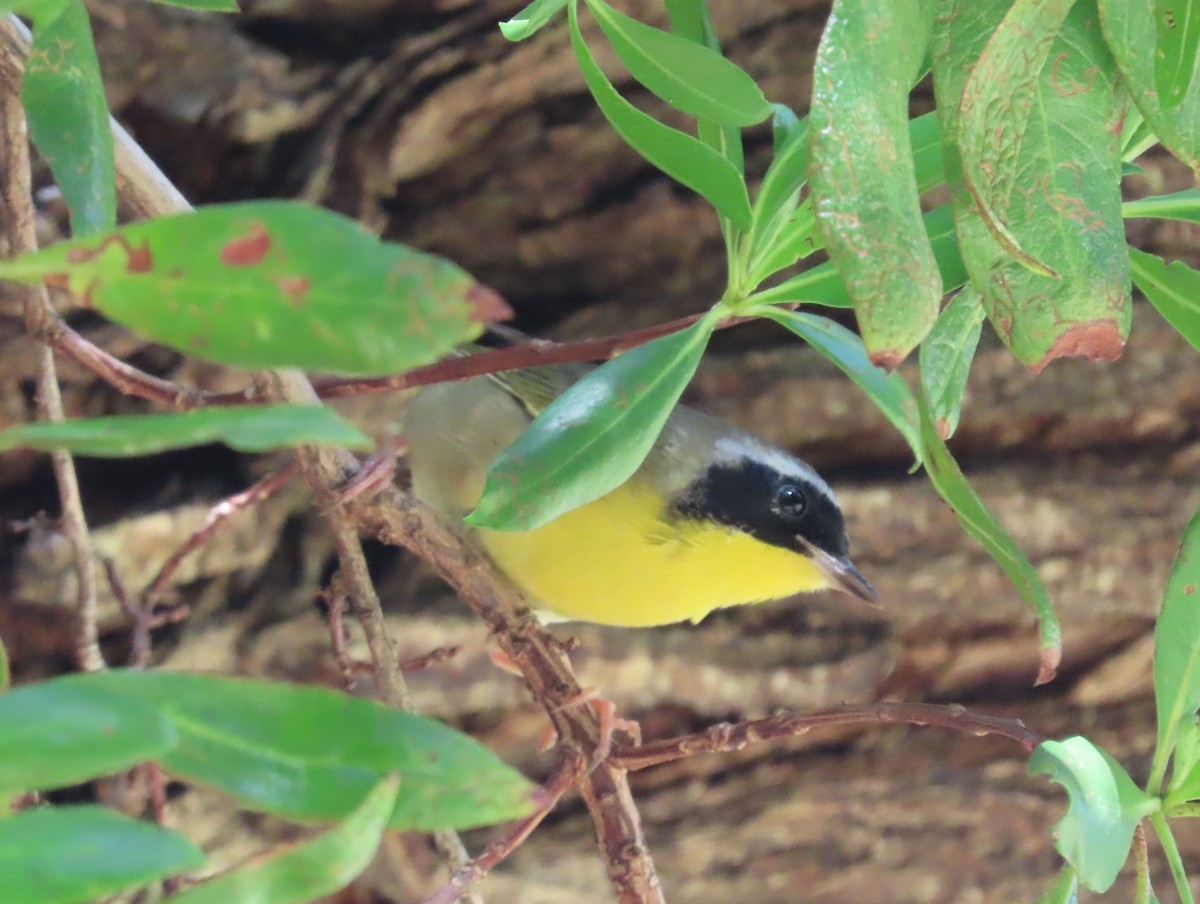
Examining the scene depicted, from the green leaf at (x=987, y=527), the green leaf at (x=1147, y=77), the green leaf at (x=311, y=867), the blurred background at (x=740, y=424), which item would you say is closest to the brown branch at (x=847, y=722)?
the green leaf at (x=987, y=527)

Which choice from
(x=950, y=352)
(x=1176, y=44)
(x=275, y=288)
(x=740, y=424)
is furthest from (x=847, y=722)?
(x=740, y=424)

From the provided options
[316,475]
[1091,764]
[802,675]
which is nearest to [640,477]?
[316,475]

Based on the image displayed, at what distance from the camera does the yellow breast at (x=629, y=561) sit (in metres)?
1.44

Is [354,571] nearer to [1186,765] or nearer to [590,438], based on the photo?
[590,438]

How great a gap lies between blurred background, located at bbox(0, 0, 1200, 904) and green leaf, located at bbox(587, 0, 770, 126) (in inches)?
54.9

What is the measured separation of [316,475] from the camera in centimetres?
115

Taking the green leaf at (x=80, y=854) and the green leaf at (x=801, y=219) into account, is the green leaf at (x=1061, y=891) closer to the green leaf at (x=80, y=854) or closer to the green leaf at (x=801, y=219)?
the green leaf at (x=801, y=219)

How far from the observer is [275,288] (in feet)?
1.40

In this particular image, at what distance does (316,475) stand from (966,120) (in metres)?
Answer: 0.73

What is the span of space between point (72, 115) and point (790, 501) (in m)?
1.09

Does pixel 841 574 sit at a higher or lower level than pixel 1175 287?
lower

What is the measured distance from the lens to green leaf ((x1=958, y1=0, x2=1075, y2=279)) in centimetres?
60

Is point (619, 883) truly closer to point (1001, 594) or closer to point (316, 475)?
point (316, 475)

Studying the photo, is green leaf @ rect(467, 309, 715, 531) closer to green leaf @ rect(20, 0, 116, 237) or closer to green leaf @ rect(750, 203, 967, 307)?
green leaf @ rect(750, 203, 967, 307)
